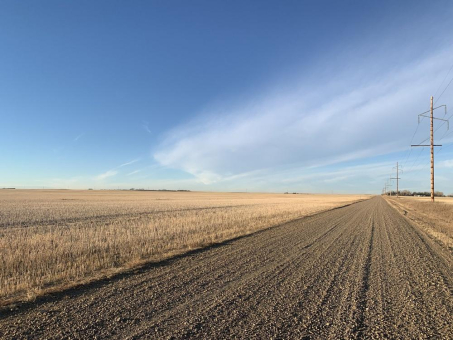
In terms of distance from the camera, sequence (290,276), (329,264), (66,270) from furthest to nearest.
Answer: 1. (329,264)
2. (66,270)
3. (290,276)

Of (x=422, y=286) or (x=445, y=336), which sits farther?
(x=422, y=286)

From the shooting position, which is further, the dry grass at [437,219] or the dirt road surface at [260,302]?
the dry grass at [437,219]

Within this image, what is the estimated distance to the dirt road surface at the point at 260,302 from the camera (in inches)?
167

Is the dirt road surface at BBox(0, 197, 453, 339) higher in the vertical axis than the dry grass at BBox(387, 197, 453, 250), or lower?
lower

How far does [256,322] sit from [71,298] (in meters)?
3.84

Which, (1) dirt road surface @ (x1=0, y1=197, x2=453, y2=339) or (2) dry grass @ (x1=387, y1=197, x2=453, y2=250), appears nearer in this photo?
(1) dirt road surface @ (x1=0, y1=197, x2=453, y2=339)

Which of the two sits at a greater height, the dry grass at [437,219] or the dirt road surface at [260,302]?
the dry grass at [437,219]

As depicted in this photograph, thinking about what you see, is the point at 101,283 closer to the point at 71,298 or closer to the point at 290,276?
the point at 71,298

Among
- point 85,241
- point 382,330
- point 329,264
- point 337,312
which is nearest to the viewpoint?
point 382,330

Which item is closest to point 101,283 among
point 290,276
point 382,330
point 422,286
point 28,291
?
point 28,291

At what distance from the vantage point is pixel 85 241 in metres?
11.4

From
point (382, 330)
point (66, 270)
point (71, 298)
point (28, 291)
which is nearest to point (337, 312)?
point (382, 330)

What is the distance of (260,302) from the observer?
5.29 m

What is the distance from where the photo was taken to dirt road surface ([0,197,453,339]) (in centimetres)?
424
